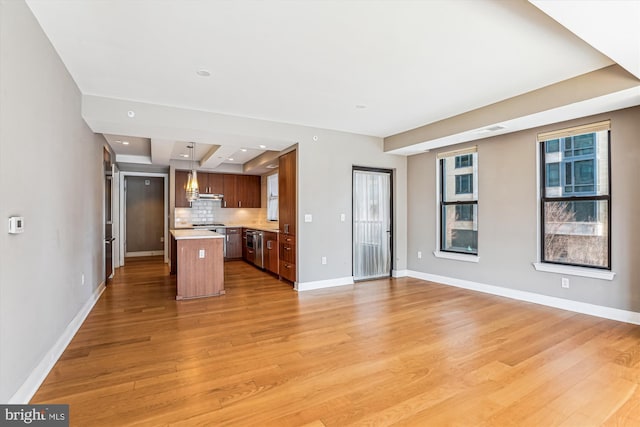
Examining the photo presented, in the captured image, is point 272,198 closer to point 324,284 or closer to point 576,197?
point 324,284

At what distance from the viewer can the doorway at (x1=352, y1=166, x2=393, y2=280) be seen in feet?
18.8

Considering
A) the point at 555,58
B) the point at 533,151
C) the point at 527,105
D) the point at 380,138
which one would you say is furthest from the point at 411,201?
the point at 555,58

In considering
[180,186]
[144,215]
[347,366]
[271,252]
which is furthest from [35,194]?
[144,215]

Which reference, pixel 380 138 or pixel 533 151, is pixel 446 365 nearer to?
pixel 533 151

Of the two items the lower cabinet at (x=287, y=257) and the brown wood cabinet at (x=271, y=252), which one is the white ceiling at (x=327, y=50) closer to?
the lower cabinet at (x=287, y=257)

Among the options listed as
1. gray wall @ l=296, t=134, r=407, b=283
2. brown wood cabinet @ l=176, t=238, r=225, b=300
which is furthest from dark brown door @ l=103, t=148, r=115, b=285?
gray wall @ l=296, t=134, r=407, b=283

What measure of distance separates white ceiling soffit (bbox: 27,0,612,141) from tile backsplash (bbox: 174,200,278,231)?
14.1 feet

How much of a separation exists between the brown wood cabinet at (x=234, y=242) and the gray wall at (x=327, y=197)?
368 centimetres

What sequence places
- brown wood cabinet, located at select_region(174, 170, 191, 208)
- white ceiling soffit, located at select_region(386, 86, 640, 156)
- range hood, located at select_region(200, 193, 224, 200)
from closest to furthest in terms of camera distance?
1. white ceiling soffit, located at select_region(386, 86, 640, 156)
2. brown wood cabinet, located at select_region(174, 170, 191, 208)
3. range hood, located at select_region(200, 193, 224, 200)

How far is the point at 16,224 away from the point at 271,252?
14.8 feet

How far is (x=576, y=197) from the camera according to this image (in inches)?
155

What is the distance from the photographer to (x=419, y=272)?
19.8 feet

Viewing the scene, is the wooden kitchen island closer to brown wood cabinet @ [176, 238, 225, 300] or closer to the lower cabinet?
brown wood cabinet @ [176, 238, 225, 300]

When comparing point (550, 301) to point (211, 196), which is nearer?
point (550, 301)
